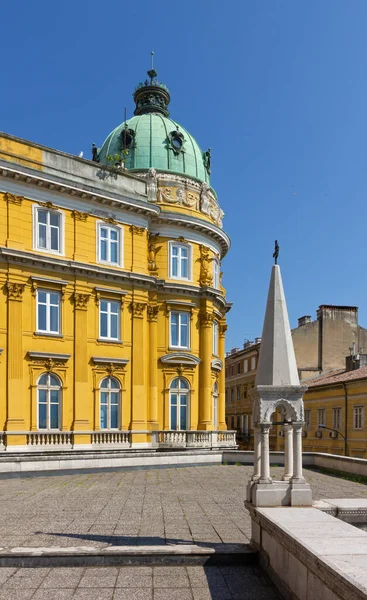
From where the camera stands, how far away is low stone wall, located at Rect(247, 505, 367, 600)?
534cm

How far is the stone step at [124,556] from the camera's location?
28.9 feet

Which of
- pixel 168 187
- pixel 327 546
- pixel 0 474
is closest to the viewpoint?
pixel 327 546

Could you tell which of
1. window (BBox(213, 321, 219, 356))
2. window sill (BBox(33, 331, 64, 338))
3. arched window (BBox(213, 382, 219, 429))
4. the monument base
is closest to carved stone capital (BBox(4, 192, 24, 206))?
window sill (BBox(33, 331, 64, 338))

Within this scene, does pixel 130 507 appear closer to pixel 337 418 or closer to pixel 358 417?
pixel 358 417

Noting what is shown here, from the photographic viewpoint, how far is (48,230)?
27.4 meters

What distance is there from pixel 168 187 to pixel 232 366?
118ft

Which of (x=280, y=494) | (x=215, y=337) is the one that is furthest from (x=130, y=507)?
(x=215, y=337)

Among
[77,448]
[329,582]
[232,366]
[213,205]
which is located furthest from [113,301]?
[232,366]

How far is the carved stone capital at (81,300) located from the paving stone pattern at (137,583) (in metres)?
19.8

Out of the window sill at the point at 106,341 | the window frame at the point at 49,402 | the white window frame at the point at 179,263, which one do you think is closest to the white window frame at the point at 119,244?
the white window frame at the point at 179,263

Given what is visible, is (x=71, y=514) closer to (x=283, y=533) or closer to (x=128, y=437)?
(x=283, y=533)

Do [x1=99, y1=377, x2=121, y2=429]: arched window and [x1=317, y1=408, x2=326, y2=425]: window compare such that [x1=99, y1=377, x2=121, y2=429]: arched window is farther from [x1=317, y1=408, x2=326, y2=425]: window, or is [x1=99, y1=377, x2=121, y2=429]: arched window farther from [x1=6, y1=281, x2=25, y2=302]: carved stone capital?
[x1=317, y1=408, x2=326, y2=425]: window

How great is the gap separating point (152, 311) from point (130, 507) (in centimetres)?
1800

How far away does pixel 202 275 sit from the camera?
3381 centimetres
